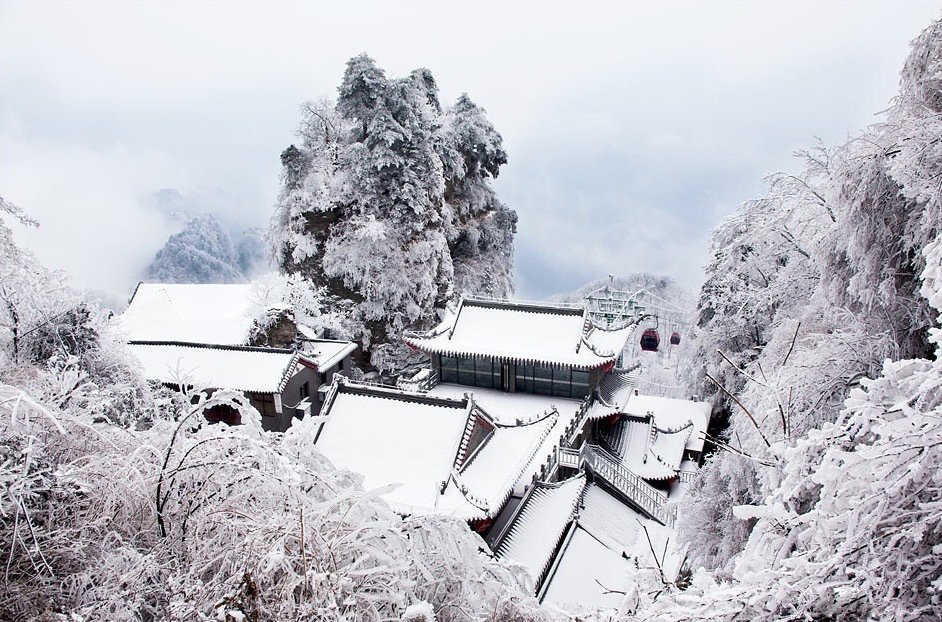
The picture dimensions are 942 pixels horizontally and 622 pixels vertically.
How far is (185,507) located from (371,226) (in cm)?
1876

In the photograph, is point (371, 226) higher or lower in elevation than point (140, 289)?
higher

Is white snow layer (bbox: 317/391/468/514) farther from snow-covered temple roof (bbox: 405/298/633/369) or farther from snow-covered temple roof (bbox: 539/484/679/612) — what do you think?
snow-covered temple roof (bbox: 405/298/633/369)

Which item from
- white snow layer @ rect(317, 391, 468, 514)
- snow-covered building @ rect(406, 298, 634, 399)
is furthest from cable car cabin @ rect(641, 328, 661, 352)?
white snow layer @ rect(317, 391, 468, 514)

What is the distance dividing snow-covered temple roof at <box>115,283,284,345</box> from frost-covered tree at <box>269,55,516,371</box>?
274 cm

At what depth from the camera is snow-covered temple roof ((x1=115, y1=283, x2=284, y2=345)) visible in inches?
716

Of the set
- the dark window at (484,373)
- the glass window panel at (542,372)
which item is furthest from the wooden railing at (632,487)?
the dark window at (484,373)

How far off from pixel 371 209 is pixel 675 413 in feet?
42.3

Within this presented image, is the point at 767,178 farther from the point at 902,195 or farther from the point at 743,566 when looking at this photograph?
the point at 743,566

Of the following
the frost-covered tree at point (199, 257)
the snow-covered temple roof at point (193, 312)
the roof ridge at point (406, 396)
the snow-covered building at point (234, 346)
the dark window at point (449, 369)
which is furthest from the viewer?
the frost-covered tree at point (199, 257)

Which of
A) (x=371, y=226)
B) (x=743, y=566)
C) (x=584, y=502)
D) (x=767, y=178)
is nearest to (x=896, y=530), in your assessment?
(x=743, y=566)

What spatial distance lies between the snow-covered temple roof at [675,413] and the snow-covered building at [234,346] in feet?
29.8

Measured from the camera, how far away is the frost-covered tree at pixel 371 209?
21875mm

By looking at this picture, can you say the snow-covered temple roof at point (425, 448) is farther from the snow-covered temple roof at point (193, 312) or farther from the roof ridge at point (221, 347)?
the snow-covered temple roof at point (193, 312)

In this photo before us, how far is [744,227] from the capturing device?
47.8ft
